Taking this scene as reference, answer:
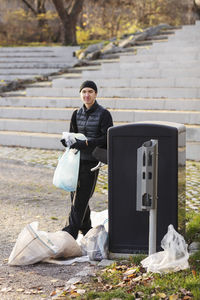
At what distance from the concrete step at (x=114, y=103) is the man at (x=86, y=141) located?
7.17 m

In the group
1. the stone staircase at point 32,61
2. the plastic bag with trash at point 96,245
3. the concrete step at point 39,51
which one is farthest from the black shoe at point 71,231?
the concrete step at point 39,51

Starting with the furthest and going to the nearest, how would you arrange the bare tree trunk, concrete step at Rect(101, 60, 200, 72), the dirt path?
the bare tree trunk → concrete step at Rect(101, 60, 200, 72) → the dirt path

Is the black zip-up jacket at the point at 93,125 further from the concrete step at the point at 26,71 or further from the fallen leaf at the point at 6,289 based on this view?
the concrete step at the point at 26,71

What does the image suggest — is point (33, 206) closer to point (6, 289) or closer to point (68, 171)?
point (68, 171)

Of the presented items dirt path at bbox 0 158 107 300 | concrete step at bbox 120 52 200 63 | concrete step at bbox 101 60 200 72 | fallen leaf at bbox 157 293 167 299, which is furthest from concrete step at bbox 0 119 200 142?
fallen leaf at bbox 157 293 167 299

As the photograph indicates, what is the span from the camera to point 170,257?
4375mm

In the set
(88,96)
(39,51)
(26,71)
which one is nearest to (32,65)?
(26,71)

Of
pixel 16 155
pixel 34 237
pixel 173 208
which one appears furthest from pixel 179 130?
pixel 16 155

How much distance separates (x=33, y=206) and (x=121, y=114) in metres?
5.82

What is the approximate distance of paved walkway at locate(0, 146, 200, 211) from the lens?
24.7ft

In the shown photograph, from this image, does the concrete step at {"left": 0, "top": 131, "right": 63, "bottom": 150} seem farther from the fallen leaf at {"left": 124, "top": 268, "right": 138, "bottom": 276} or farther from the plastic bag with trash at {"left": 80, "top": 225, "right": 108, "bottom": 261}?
the fallen leaf at {"left": 124, "top": 268, "right": 138, "bottom": 276}

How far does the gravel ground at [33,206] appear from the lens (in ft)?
14.6

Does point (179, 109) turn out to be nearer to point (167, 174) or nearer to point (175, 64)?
point (175, 64)

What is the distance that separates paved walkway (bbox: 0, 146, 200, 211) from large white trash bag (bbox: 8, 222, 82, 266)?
2434 millimetres
